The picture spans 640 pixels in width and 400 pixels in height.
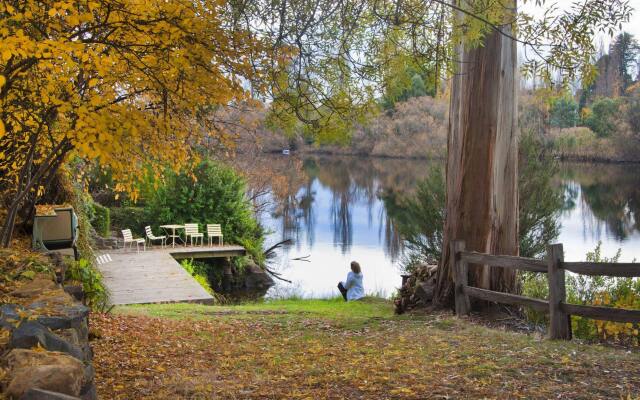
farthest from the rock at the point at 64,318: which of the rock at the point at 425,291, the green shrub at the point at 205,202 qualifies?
the green shrub at the point at 205,202

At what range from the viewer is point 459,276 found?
8812 millimetres

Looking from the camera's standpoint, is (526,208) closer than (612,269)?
No

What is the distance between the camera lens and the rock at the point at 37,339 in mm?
3178

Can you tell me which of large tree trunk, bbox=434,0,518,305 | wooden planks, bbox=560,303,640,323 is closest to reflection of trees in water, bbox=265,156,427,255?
large tree trunk, bbox=434,0,518,305

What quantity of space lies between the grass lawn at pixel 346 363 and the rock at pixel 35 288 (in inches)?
30.5

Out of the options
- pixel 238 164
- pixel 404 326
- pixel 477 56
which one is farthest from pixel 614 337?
pixel 238 164

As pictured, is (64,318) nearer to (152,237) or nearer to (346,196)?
(152,237)

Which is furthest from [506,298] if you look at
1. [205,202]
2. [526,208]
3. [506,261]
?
[205,202]

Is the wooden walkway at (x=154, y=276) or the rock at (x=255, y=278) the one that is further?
the rock at (x=255, y=278)

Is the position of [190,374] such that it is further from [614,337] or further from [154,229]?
[154,229]

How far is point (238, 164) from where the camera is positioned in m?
22.9

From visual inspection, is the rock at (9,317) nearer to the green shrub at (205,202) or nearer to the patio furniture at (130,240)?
the patio furniture at (130,240)

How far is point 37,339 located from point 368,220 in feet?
101

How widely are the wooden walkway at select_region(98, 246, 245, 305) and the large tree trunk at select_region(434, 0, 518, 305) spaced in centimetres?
535
